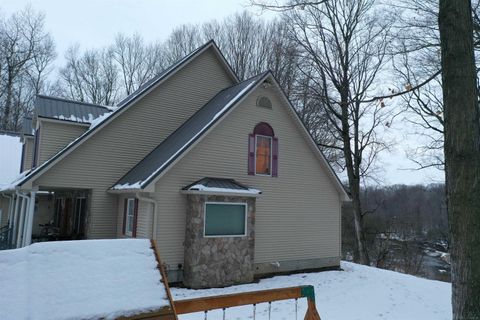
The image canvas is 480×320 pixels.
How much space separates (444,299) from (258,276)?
17.3ft

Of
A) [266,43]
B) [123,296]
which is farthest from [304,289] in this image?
[266,43]

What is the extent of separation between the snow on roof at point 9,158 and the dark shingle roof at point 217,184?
35.2 feet

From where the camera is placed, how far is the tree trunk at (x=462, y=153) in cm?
426

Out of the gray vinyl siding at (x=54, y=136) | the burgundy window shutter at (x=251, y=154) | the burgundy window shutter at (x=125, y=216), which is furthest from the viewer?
the burgundy window shutter at (x=251, y=154)

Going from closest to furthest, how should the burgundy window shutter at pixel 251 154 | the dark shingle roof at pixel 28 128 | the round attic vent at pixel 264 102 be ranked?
the burgundy window shutter at pixel 251 154, the round attic vent at pixel 264 102, the dark shingle roof at pixel 28 128

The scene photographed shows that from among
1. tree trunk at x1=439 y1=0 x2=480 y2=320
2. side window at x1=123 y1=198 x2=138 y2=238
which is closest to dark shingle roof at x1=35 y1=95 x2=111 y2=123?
side window at x1=123 y1=198 x2=138 y2=238

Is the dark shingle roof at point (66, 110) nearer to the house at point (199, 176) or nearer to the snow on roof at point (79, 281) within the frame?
the house at point (199, 176)

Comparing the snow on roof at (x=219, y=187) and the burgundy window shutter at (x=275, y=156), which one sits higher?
the burgundy window shutter at (x=275, y=156)

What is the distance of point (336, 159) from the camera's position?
26.0 metres

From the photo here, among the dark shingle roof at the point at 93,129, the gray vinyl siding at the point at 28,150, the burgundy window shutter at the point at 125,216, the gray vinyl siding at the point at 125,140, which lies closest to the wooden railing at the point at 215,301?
the dark shingle roof at the point at 93,129

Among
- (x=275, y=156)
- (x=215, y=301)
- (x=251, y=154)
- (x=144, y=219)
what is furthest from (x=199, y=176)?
(x=215, y=301)

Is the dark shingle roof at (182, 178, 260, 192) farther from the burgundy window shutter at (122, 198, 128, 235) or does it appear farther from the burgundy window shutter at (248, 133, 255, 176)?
the burgundy window shutter at (122, 198, 128, 235)

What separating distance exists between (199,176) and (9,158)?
1343 cm

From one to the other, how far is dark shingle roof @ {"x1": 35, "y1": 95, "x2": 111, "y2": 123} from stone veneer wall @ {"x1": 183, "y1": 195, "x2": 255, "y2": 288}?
5.23m
